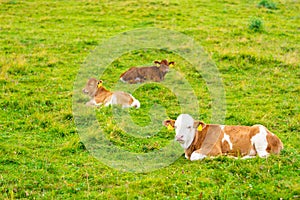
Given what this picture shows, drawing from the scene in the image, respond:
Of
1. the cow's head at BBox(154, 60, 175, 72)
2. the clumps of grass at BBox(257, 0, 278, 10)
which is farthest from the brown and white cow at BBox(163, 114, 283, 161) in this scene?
the clumps of grass at BBox(257, 0, 278, 10)

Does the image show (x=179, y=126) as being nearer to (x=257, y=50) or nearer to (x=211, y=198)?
(x=211, y=198)

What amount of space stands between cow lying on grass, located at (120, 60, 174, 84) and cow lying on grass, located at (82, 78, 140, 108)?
1933 mm

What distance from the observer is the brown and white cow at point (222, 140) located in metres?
10.0

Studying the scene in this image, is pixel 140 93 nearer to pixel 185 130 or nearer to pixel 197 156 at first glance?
pixel 185 130

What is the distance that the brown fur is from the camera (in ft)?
32.9

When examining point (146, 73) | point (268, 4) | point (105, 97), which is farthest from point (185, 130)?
point (268, 4)

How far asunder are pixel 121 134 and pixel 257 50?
9951mm

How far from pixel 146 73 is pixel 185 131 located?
687 centimetres

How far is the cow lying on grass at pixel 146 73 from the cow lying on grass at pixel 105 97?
1.93 metres

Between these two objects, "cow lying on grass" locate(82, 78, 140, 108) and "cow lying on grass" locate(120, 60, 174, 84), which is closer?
"cow lying on grass" locate(82, 78, 140, 108)

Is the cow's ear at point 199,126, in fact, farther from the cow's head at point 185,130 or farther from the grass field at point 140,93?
the grass field at point 140,93

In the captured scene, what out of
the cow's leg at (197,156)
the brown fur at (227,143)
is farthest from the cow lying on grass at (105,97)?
the cow's leg at (197,156)

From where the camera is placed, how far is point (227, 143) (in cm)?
1017

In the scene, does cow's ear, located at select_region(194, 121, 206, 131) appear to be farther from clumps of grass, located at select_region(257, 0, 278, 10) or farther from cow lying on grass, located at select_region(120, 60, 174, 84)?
clumps of grass, located at select_region(257, 0, 278, 10)
